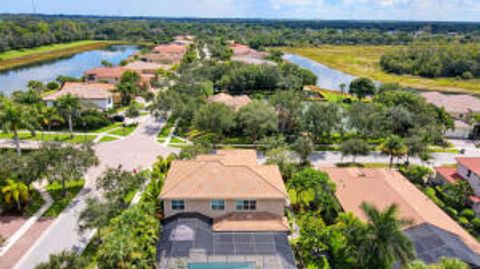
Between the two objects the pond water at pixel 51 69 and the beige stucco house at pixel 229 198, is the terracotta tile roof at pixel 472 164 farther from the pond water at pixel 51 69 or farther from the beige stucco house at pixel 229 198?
the pond water at pixel 51 69

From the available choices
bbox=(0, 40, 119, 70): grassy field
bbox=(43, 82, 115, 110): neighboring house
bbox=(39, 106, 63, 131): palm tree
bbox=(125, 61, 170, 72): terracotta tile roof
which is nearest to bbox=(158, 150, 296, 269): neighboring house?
bbox=(39, 106, 63, 131): palm tree

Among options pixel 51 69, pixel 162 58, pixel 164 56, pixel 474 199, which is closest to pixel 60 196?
pixel 474 199

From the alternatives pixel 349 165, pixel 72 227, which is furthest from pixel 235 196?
pixel 349 165

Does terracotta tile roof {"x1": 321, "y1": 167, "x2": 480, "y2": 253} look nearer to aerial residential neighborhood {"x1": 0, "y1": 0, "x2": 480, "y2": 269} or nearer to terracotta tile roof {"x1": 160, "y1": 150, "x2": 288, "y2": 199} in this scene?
aerial residential neighborhood {"x1": 0, "y1": 0, "x2": 480, "y2": 269}

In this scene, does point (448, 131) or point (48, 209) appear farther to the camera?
point (448, 131)

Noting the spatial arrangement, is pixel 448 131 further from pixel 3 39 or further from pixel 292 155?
pixel 3 39

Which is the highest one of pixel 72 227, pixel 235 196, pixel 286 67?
pixel 286 67
